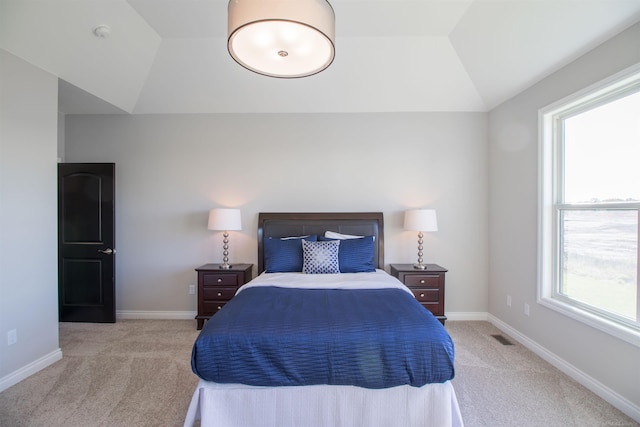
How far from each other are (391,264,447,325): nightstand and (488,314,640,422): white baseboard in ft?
2.47

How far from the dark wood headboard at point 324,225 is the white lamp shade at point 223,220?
0.36 m

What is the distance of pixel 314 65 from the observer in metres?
1.52

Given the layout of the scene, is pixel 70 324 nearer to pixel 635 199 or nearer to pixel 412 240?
pixel 412 240

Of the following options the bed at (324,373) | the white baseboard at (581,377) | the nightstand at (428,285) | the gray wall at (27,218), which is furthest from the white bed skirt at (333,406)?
the gray wall at (27,218)

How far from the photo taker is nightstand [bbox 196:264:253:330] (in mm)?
3227

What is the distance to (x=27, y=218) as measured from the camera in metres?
2.38

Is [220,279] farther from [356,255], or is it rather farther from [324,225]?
[356,255]

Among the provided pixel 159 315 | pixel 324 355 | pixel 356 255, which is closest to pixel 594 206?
pixel 356 255

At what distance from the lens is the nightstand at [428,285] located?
3.19 meters

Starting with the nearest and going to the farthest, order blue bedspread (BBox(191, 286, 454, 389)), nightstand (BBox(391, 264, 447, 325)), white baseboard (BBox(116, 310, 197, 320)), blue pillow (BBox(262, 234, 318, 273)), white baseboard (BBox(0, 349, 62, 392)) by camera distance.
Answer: blue bedspread (BBox(191, 286, 454, 389))
white baseboard (BBox(0, 349, 62, 392))
blue pillow (BBox(262, 234, 318, 273))
nightstand (BBox(391, 264, 447, 325))
white baseboard (BBox(116, 310, 197, 320))

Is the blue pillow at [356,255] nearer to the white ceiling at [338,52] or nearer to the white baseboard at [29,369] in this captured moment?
the white ceiling at [338,52]

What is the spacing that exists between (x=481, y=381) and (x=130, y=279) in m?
4.10

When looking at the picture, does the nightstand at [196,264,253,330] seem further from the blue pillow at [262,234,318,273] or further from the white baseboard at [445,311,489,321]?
the white baseboard at [445,311,489,321]

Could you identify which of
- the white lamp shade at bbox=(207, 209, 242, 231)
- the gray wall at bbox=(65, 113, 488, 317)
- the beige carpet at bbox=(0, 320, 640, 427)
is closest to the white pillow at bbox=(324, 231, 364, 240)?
the gray wall at bbox=(65, 113, 488, 317)
